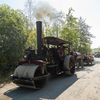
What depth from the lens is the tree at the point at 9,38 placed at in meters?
6.67

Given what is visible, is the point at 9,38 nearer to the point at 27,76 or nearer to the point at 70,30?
the point at 27,76

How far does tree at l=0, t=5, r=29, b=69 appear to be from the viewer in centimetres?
667

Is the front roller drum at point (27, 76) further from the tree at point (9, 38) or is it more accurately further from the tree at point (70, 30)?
the tree at point (70, 30)

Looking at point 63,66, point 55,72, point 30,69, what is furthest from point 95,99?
point 63,66

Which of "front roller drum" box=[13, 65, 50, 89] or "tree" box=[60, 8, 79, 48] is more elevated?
"tree" box=[60, 8, 79, 48]

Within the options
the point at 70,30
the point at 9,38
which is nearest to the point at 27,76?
the point at 9,38

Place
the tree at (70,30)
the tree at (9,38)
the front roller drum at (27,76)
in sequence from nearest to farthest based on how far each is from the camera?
the front roller drum at (27,76), the tree at (9,38), the tree at (70,30)

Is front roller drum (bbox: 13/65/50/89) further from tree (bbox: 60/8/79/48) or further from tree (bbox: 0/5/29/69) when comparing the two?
tree (bbox: 60/8/79/48)

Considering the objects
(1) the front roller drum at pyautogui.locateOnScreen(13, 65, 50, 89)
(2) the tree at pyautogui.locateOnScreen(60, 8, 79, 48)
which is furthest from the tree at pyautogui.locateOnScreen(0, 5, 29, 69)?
(2) the tree at pyautogui.locateOnScreen(60, 8, 79, 48)

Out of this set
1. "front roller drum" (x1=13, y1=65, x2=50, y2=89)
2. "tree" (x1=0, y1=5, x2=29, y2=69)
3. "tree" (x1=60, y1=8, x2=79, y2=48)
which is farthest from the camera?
"tree" (x1=60, y1=8, x2=79, y2=48)

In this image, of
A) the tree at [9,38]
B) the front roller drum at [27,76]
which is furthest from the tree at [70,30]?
the front roller drum at [27,76]

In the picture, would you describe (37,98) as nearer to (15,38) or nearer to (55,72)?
(55,72)

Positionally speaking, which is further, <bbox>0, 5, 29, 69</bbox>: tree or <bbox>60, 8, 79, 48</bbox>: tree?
<bbox>60, 8, 79, 48</bbox>: tree

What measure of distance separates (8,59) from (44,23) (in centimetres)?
1052
